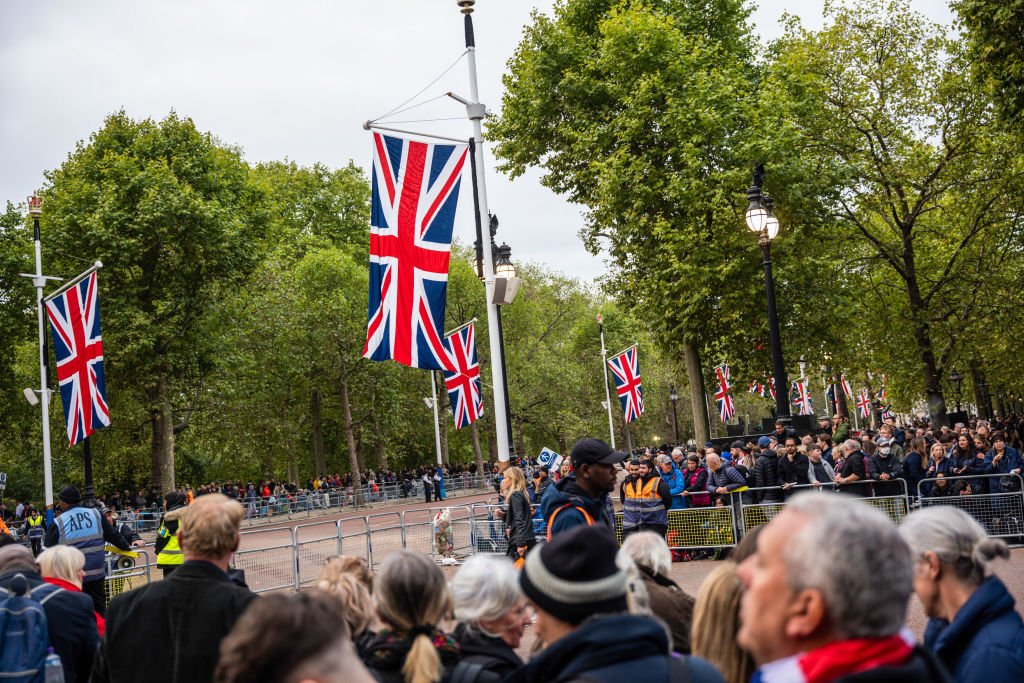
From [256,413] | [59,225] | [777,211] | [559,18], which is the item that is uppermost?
[559,18]

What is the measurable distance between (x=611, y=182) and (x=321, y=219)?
114 ft

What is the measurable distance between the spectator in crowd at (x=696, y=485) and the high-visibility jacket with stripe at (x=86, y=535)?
388 inches

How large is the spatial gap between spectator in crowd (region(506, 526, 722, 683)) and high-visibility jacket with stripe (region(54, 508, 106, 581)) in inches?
372

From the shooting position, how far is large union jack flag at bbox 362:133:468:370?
13219 millimetres

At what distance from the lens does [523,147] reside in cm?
3456

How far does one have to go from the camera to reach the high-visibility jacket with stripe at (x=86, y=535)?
36.2ft

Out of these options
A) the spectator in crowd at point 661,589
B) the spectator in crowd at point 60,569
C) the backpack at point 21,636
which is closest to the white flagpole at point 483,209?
the spectator in crowd at point 60,569

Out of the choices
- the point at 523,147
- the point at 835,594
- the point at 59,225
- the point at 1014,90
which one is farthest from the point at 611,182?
the point at 835,594

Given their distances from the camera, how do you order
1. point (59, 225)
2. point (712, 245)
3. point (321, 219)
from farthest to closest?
point (321, 219) < point (59, 225) < point (712, 245)

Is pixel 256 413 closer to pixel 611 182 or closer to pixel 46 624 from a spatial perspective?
pixel 611 182

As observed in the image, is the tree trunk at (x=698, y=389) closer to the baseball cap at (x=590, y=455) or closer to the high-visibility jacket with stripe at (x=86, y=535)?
the high-visibility jacket with stripe at (x=86, y=535)

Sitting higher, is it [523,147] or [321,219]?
[321,219]

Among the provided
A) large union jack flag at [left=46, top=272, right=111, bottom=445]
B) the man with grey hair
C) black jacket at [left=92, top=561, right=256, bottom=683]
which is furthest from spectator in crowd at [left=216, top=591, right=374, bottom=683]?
large union jack flag at [left=46, top=272, right=111, bottom=445]

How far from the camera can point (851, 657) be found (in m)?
2.03
